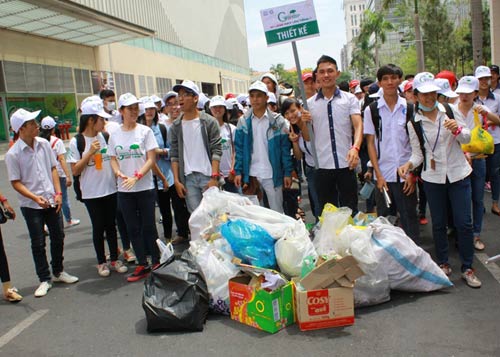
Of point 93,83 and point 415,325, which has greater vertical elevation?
point 93,83

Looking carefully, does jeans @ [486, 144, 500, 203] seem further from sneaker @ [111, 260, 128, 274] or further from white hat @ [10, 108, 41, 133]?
white hat @ [10, 108, 41, 133]

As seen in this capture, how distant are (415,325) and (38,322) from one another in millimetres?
3295

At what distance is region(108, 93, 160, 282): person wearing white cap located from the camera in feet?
16.4

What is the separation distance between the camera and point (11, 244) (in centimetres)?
708

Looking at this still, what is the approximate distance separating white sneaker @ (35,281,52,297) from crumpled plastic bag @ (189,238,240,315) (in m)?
1.88

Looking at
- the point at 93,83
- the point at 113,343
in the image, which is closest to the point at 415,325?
the point at 113,343

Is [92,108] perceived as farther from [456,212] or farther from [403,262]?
[456,212]

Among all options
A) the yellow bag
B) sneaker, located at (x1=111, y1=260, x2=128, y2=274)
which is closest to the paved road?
sneaker, located at (x1=111, y1=260, x2=128, y2=274)

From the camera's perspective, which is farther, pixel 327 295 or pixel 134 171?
pixel 134 171

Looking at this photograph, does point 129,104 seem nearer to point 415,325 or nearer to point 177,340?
point 177,340

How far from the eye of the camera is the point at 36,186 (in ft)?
16.2

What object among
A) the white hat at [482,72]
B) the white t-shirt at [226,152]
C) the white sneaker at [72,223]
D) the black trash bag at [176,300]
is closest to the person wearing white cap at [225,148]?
the white t-shirt at [226,152]

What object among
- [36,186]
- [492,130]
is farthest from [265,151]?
[492,130]

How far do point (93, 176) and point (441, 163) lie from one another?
12.0 ft
